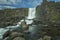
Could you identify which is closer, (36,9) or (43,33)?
(43,33)

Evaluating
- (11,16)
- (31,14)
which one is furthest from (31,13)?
(11,16)

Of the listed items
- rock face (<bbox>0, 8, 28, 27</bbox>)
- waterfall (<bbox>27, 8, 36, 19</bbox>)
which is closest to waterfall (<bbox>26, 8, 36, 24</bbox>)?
waterfall (<bbox>27, 8, 36, 19</bbox>)

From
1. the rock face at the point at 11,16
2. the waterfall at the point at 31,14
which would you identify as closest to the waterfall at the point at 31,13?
the waterfall at the point at 31,14

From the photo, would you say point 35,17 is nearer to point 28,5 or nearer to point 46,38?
point 28,5

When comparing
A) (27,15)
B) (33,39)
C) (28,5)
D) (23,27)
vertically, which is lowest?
(33,39)

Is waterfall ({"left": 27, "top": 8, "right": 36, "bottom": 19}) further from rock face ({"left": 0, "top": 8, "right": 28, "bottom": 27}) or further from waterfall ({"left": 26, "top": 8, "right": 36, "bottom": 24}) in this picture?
rock face ({"left": 0, "top": 8, "right": 28, "bottom": 27})

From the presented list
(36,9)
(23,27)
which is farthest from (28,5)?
(23,27)

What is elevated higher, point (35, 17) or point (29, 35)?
point (35, 17)

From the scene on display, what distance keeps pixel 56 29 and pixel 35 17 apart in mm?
712

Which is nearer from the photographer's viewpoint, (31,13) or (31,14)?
(31,14)

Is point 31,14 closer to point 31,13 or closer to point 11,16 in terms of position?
point 31,13

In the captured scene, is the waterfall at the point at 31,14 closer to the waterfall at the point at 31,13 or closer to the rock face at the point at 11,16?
the waterfall at the point at 31,13

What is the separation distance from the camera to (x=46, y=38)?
4.62m

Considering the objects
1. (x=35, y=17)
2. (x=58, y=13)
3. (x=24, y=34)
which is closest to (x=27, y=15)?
(x=35, y=17)
